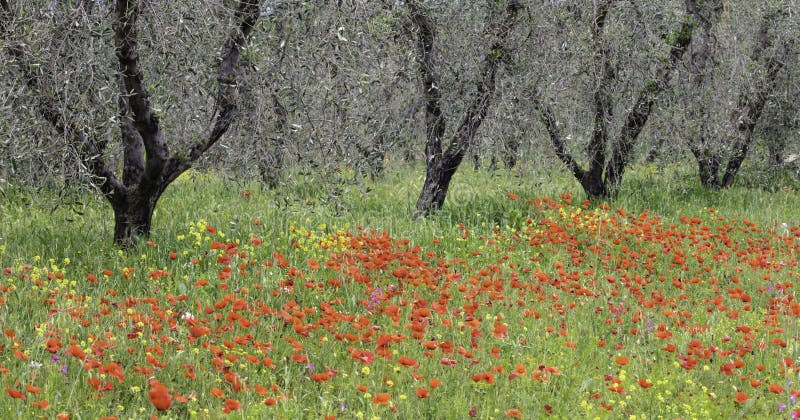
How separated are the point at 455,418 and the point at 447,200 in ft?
24.3

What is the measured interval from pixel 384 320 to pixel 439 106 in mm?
4761

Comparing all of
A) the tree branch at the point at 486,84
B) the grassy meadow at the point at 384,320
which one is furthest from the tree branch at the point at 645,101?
the tree branch at the point at 486,84

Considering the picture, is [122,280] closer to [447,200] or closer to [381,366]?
[381,366]

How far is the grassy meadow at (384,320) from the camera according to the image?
419 cm

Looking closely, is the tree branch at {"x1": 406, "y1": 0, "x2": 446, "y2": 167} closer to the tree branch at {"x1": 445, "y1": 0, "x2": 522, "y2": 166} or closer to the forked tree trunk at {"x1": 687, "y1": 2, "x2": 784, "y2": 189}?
the tree branch at {"x1": 445, "y1": 0, "x2": 522, "y2": 166}

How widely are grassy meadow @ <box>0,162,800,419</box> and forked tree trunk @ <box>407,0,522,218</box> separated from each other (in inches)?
22.4

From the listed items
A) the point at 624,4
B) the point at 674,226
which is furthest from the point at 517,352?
the point at 624,4

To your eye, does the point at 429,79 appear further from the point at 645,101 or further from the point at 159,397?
the point at 159,397

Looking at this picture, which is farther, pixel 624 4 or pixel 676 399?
pixel 624 4

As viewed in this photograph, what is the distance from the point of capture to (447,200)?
37.4 ft

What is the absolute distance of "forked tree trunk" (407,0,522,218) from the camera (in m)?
9.55

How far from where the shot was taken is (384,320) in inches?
223

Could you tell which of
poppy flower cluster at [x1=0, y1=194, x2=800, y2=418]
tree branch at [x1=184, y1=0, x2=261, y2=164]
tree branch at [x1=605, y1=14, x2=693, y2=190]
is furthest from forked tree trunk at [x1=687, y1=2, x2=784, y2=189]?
tree branch at [x1=184, y1=0, x2=261, y2=164]

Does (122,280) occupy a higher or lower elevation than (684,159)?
lower
